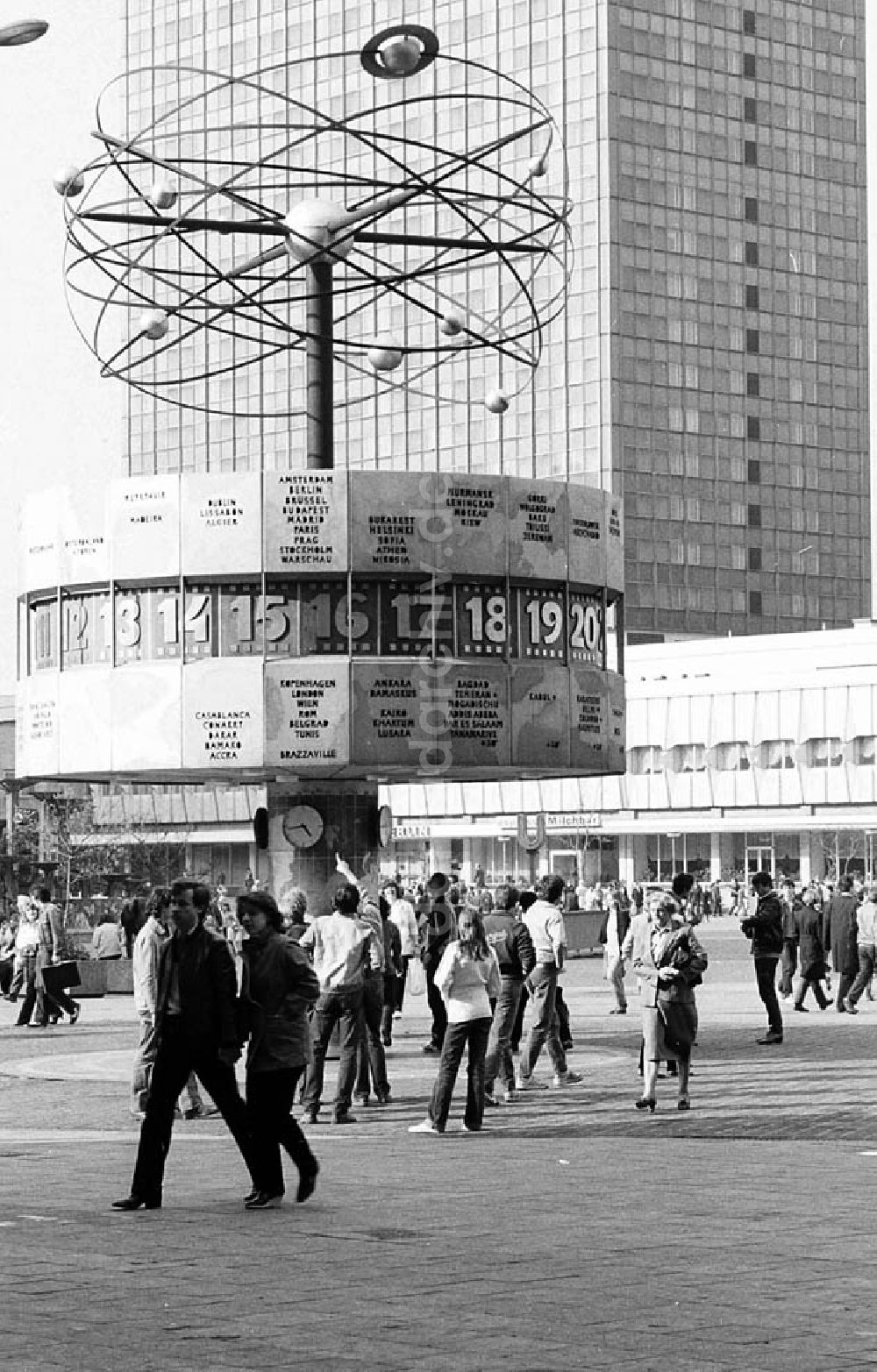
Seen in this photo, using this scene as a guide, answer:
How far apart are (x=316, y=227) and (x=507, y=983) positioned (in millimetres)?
9734

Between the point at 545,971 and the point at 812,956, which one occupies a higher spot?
the point at 545,971

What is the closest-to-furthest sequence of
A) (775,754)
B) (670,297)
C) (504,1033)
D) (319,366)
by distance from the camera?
1. (504,1033)
2. (319,366)
3. (775,754)
4. (670,297)

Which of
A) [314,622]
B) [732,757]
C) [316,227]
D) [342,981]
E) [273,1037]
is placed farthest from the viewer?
[732,757]

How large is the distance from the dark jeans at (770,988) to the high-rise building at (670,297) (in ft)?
356

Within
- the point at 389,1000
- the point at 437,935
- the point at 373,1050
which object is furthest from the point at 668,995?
the point at 389,1000

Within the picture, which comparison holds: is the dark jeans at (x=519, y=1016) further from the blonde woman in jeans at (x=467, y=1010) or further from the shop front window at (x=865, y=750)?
the shop front window at (x=865, y=750)

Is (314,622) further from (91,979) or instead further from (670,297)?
(670,297)

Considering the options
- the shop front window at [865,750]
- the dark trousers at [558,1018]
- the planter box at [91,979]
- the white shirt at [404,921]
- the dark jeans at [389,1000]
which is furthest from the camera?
the shop front window at [865,750]

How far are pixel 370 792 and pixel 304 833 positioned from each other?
1.06 m

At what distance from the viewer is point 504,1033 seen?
2253 centimetres

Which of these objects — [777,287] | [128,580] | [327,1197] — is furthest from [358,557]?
[777,287]

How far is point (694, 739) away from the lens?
11888 cm

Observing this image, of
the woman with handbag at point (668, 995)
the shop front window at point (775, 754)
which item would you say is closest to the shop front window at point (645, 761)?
the shop front window at point (775, 754)

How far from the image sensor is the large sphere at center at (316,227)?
28.2 meters
